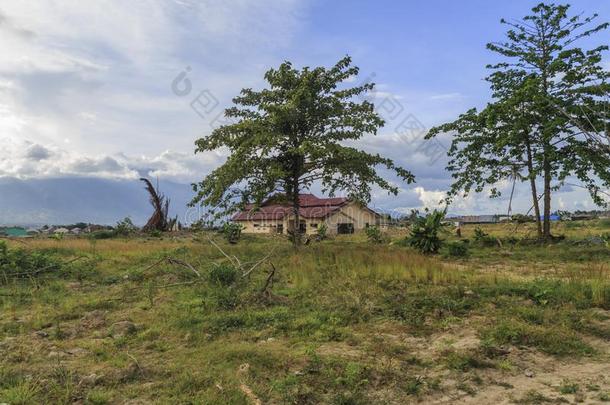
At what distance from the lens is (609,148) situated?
3348mm

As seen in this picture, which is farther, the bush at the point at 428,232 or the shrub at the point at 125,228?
the shrub at the point at 125,228

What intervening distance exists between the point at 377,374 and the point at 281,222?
3987 centimetres

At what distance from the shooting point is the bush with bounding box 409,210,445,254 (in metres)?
16.0

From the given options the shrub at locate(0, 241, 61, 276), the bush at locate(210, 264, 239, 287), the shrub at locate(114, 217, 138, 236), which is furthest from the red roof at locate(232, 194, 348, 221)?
the bush at locate(210, 264, 239, 287)

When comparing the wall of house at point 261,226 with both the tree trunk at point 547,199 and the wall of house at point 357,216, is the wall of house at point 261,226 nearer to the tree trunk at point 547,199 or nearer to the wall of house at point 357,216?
the wall of house at point 357,216

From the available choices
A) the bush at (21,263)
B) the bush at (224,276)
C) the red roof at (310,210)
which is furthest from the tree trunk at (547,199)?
the red roof at (310,210)

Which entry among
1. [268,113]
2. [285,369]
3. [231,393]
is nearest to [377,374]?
[285,369]

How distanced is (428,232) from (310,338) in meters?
11.2

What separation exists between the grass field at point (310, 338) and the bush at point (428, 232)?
5196 millimetres

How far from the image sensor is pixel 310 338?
5.93 meters

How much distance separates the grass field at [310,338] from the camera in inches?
171

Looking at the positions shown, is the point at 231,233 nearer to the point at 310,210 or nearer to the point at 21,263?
the point at 21,263

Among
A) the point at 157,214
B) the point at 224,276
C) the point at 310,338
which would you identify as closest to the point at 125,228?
the point at 157,214

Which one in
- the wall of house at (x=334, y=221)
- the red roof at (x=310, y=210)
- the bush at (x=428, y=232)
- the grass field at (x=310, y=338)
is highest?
the red roof at (x=310, y=210)
